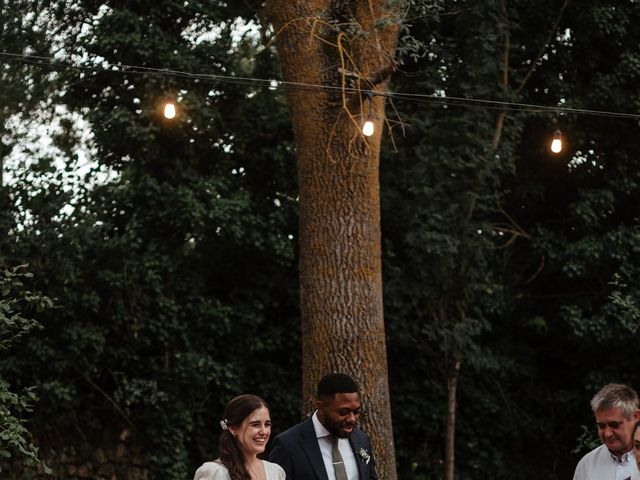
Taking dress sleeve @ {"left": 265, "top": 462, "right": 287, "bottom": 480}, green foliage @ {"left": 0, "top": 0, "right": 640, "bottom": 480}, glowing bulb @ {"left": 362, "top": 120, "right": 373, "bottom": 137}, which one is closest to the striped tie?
dress sleeve @ {"left": 265, "top": 462, "right": 287, "bottom": 480}

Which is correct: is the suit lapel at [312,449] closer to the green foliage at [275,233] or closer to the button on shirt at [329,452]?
the button on shirt at [329,452]

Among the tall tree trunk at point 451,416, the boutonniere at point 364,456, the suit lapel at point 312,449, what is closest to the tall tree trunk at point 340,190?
the boutonniere at point 364,456

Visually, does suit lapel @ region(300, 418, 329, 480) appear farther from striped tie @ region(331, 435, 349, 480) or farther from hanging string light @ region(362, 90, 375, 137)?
hanging string light @ region(362, 90, 375, 137)

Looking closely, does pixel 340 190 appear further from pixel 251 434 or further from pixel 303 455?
pixel 251 434

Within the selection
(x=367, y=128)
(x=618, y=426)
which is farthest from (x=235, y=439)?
(x=367, y=128)

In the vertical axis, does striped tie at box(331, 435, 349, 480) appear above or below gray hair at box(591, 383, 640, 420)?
below

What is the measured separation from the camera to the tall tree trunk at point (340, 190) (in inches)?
303

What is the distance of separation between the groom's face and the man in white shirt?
1209 mm

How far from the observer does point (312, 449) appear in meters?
5.04

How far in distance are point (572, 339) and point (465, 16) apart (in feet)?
14.4

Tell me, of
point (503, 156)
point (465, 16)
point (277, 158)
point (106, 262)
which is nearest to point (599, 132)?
point (503, 156)

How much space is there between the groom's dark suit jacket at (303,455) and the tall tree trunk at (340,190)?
8.20 ft

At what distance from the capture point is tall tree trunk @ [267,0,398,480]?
7688 mm

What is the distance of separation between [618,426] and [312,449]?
5.07ft
